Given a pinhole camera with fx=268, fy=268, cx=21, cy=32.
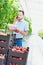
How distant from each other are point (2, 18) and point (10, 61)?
30.3 inches

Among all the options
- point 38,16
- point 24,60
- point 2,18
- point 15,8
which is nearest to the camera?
point 24,60

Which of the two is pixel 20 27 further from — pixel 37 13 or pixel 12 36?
pixel 37 13

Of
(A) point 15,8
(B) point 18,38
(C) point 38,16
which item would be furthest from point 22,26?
(C) point 38,16

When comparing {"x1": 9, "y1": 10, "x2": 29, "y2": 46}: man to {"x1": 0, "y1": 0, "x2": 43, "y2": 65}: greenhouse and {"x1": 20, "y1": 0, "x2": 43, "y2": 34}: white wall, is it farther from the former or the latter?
{"x1": 20, "y1": 0, "x2": 43, "y2": 34}: white wall

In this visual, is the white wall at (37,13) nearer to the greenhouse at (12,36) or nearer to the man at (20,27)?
the greenhouse at (12,36)

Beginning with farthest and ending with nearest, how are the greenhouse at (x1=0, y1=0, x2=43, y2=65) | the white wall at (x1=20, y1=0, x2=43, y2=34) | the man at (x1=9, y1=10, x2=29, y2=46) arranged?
the white wall at (x1=20, y1=0, x2=43, y2=34), the man at (x1=9, y1=10, x2=29, y2=46), the greenhouse at (x1=0, y1=0, x2=43, y2=65)

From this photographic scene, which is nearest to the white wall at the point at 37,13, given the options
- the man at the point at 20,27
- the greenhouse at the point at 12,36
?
the greenhouse at the point at 12,36

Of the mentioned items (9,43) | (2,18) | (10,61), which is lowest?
(10,61)

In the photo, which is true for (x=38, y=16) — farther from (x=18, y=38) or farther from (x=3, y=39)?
(x=3, y=39)

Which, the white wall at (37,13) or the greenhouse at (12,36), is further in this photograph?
the white wall at (37,13)

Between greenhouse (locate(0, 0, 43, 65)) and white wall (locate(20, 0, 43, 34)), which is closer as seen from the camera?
greenhouse (locate(0, 0, 43, 65))

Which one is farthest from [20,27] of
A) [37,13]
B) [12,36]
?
[37,13]

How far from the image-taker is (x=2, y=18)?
357 cm

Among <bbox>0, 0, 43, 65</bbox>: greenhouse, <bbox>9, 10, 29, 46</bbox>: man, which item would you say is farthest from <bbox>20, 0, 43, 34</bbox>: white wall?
<bbox>9, 10, 29, 46</bbox>: man
